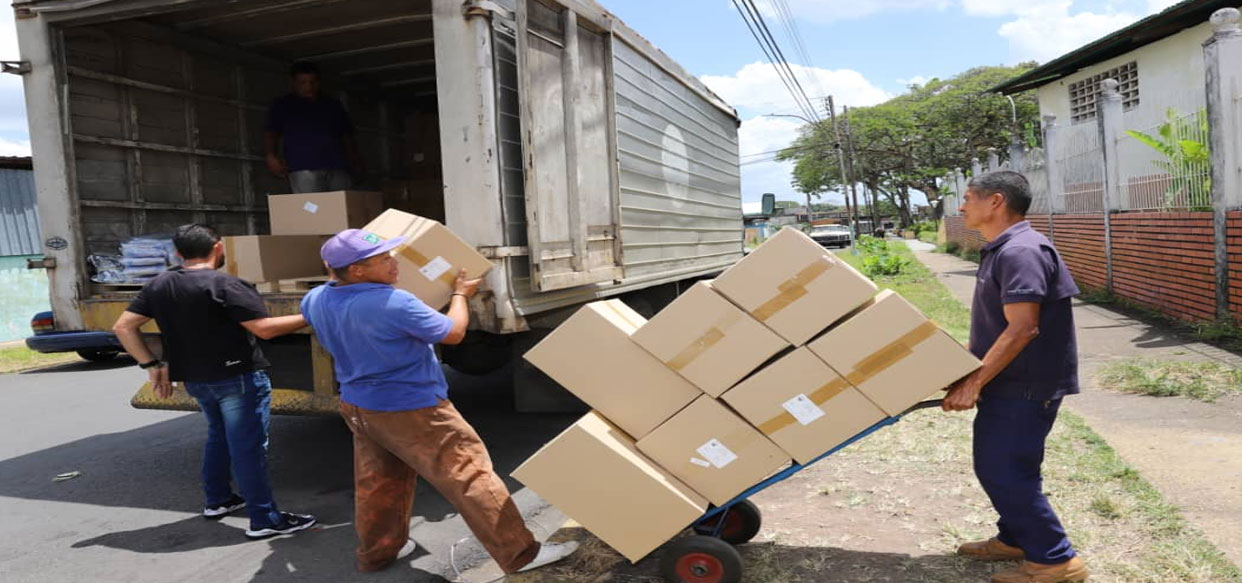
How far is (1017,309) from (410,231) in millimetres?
2428

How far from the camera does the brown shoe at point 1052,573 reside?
298 cm

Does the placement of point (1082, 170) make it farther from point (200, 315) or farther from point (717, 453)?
point (200, 315)

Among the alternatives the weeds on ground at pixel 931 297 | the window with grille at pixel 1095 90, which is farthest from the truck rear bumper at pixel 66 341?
the window with grille at pixel 1095 90

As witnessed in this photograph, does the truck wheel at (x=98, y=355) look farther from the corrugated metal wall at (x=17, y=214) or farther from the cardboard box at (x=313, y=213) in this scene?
the cardboard box at (x=313, y=213)

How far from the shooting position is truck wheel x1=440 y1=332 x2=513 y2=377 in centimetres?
509

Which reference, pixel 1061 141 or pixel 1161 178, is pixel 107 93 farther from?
pixel 1061 141

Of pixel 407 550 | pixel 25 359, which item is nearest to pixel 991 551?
pixel 407 550

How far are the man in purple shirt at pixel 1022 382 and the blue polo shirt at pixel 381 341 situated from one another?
1952 mm

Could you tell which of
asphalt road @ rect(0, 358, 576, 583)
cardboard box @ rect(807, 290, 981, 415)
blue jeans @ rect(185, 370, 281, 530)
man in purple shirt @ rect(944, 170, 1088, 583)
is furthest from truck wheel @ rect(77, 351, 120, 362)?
man in purple shirt @ rect(944, 170, 1088, 583)

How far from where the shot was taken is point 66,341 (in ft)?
30.3

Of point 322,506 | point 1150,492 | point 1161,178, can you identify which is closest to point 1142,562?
point 1150,492

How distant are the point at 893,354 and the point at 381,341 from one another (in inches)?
74.0

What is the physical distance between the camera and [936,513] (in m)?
3.81

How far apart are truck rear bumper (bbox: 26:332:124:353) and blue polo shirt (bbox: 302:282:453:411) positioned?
722cm
